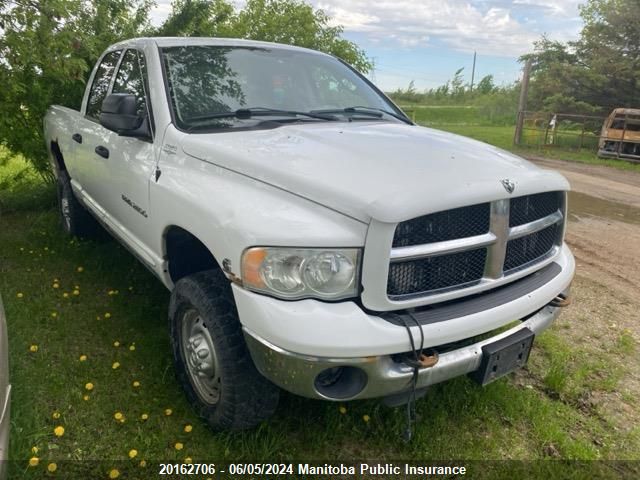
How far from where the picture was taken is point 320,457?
8.42 feet

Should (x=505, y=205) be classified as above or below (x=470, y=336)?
above

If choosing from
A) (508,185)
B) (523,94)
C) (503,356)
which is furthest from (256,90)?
(523,94)

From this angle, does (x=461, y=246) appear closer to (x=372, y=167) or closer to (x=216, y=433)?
(x=372, y=167)

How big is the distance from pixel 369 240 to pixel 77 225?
392 cm

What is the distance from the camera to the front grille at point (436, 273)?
210 cm

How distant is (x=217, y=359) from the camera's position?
7.70 feet

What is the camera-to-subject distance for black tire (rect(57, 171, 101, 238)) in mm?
4984

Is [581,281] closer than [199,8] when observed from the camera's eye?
Yes

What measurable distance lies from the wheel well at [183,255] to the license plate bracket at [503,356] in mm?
1448

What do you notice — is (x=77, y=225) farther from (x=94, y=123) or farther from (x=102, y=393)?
(x=102, y=393)

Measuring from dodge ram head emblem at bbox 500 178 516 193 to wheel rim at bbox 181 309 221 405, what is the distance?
147 cm

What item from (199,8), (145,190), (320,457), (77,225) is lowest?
(320,457)

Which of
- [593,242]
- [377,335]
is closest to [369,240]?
[377,335]

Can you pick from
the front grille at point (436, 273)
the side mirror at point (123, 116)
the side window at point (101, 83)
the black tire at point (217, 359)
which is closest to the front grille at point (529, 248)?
the front grille at point (436, 273)
